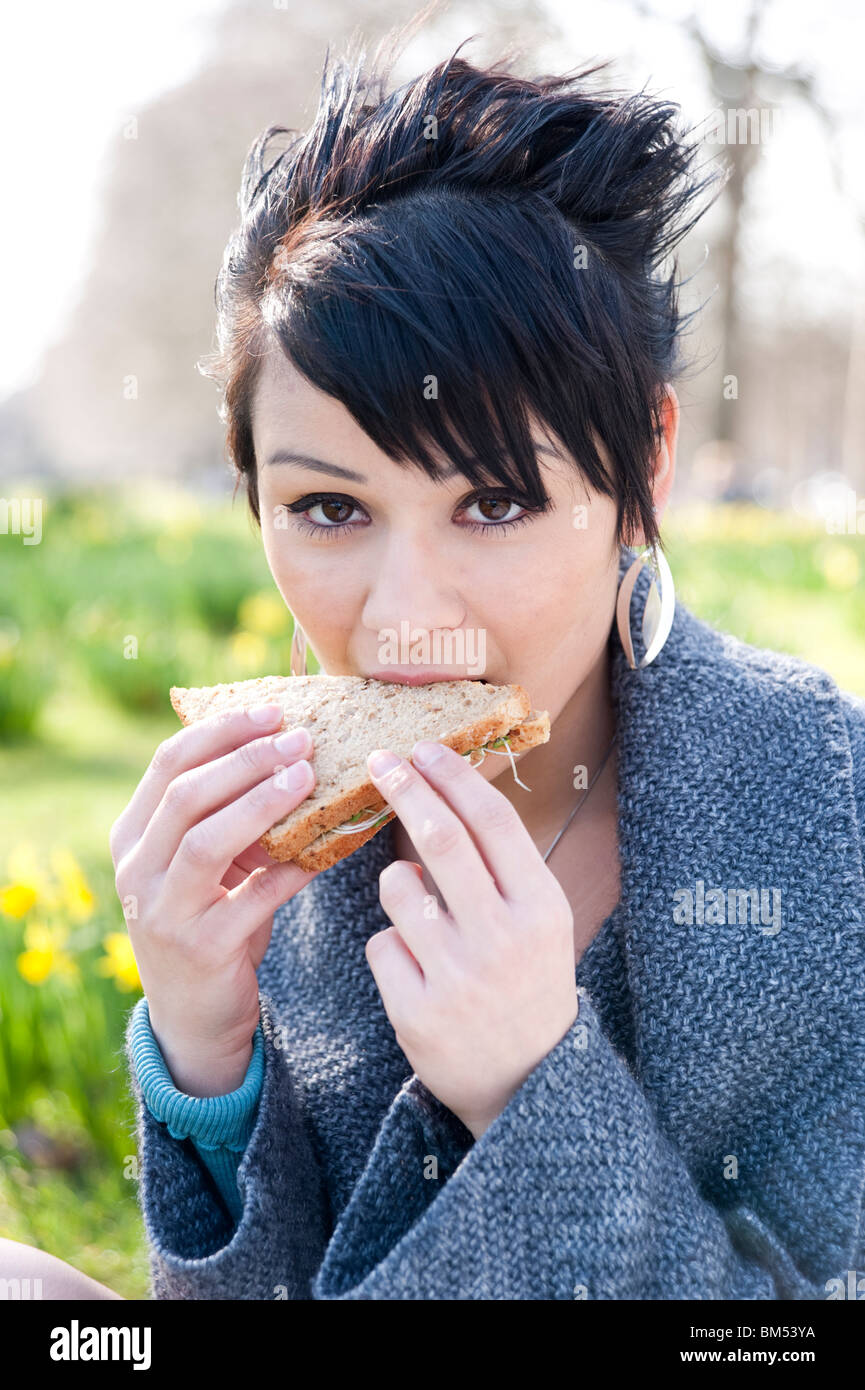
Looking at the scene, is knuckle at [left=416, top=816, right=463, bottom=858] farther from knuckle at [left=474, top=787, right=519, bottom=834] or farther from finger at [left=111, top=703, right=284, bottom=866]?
finger at [left=111, top=703, right=284, bottom=866]

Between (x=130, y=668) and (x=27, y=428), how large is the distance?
26.1 m

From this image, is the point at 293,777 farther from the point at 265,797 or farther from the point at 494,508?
the point at 494,508

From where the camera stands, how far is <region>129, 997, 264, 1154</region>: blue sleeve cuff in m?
1.62

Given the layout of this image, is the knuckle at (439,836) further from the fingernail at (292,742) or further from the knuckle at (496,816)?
the fingernail at (292,742)

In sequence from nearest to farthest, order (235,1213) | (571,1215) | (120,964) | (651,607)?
(571,1215)
(235,1213)
(651,607)
(120,964)

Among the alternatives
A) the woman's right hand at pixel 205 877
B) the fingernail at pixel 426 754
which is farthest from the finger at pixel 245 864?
the fingernail at pixel 426 754

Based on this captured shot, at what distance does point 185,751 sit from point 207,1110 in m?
0.55

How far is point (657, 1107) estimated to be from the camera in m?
1.63

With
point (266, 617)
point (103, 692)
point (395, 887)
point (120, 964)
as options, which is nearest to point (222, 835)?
point (395, 887)

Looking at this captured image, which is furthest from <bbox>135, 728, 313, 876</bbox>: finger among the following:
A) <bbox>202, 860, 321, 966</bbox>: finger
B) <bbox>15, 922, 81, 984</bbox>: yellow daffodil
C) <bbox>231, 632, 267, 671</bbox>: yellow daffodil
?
<bbox>231, 632, 267, 671</bbox>: yellow daffodil

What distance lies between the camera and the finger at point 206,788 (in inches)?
60.7

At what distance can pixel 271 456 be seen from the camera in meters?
1.65

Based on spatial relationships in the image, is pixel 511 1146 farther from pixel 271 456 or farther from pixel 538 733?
pixel 271 456

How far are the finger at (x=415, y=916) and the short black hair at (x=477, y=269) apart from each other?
1.82 ft
